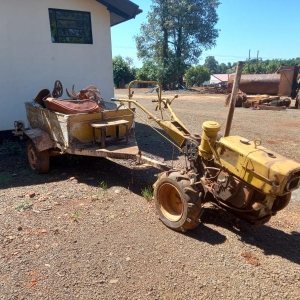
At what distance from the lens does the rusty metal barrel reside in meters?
19.4

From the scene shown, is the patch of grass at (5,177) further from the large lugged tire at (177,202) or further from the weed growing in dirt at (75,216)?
the large lugged tire at (177,202)

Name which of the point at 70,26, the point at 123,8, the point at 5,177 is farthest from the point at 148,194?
the point at 123,8

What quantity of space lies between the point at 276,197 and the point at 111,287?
196 cm

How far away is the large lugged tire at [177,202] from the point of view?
11.7ft

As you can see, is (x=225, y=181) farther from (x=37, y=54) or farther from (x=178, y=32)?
(x=178, y=32)

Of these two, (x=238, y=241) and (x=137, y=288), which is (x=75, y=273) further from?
(x=238, y=241)

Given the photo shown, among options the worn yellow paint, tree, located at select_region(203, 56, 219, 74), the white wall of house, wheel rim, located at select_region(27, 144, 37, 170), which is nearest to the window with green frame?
the white wall of house

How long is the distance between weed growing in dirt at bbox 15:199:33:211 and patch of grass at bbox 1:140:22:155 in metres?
3.26

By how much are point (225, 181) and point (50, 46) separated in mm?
7156

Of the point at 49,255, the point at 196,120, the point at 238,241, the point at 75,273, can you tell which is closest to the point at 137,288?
the point at 75,273

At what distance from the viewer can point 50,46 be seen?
337 inches

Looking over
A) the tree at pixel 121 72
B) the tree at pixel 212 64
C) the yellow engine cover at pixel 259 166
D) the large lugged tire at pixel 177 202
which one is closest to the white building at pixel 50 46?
the large lugged tire at pixel 177 202

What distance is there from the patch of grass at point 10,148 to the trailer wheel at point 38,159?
5.30 feet

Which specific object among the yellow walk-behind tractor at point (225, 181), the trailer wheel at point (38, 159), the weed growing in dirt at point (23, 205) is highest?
the yellow walk-behind tractor at point (225, 181)
